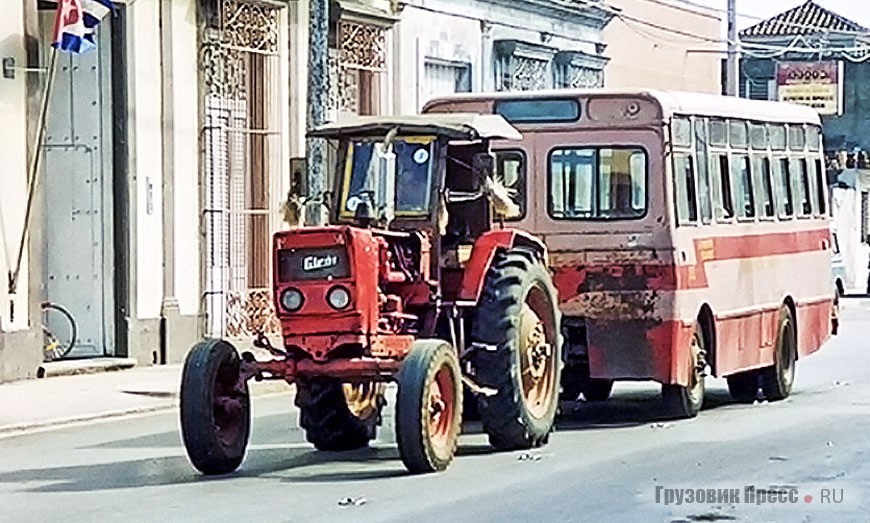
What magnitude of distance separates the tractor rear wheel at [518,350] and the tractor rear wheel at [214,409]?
77.5 inches

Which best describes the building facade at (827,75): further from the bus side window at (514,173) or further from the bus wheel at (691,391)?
the bus side window at (514,173)

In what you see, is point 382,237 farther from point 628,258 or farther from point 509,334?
point 628,258

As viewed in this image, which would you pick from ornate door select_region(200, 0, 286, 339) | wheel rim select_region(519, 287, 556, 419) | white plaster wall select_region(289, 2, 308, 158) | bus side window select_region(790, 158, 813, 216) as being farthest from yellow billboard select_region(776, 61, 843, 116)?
wheel rim select_region(519, 287, 556, 419)

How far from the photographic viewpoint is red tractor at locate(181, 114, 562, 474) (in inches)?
568

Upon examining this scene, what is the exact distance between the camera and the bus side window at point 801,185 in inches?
870

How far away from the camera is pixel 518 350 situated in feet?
51.5

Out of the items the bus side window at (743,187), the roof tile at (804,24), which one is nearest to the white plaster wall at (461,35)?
the bus side window at (743,187)

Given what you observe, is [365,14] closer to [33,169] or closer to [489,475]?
[33,169]

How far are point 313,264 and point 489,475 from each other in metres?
2.03

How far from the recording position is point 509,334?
15.4 meters

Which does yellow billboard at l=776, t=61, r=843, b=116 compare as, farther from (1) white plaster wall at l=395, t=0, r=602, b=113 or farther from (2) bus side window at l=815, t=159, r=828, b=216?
(2) bus side window at l=815, t=159, r=828, b=216

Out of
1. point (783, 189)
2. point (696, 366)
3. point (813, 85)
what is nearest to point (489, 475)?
point (696, 366)

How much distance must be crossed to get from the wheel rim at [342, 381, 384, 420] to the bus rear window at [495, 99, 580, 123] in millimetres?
3454

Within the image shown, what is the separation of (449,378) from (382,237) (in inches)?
50.2
